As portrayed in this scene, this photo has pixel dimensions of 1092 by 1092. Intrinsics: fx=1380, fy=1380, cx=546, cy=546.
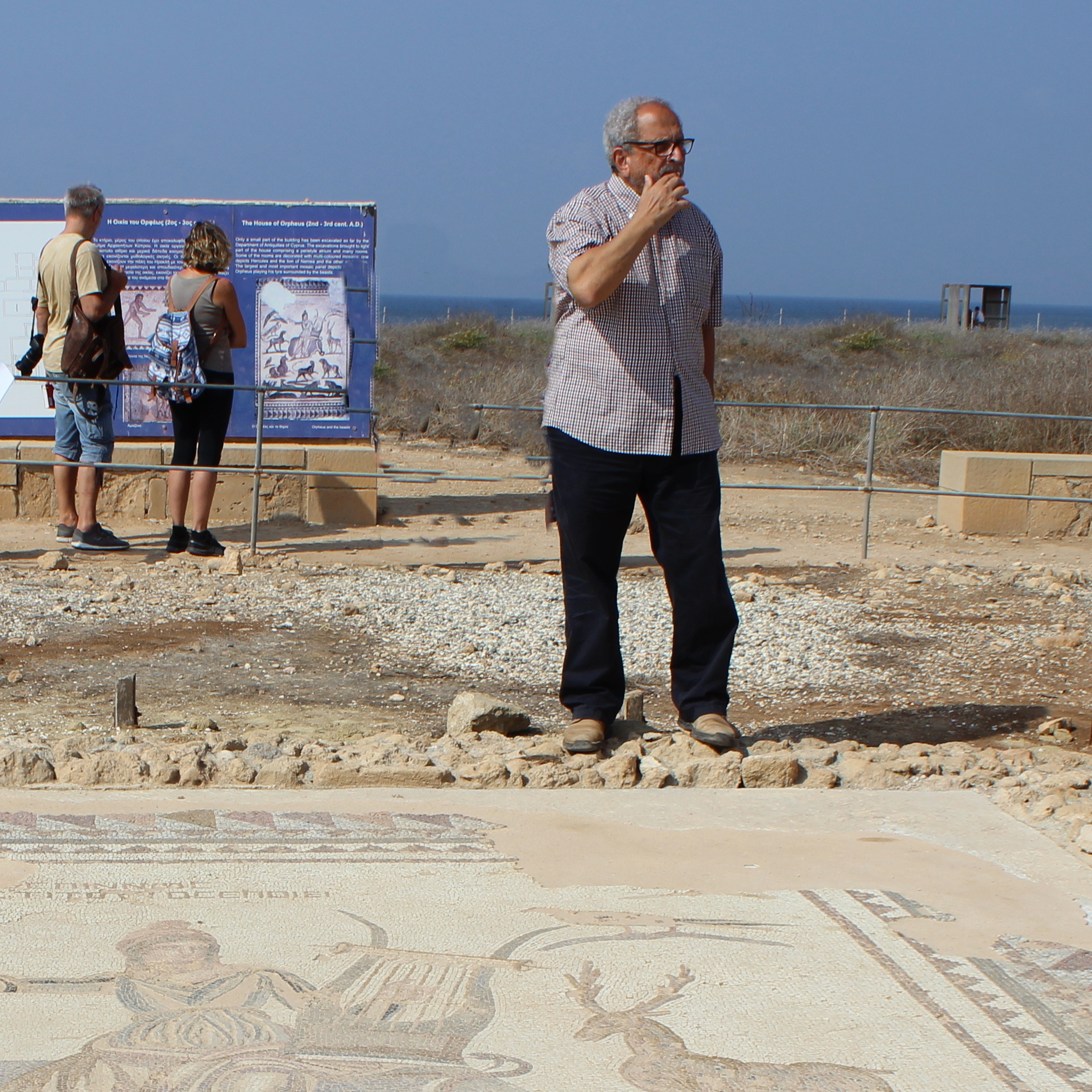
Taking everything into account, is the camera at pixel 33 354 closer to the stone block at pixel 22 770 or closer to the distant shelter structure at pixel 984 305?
the stone block at pixel 22 770

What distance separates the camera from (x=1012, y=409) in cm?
1496

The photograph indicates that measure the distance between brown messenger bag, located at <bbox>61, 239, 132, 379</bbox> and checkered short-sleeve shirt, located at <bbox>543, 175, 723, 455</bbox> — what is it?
4.37 m

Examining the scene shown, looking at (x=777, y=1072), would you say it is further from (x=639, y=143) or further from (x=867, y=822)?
(x=639, y=143)

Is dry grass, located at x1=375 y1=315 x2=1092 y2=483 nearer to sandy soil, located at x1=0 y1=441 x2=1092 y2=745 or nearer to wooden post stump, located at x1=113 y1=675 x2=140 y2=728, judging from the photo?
sandy soil, located at x1=0 y1=441 x2=1092 y2=745

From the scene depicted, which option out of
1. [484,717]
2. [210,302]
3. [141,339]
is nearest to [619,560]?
[484,717]

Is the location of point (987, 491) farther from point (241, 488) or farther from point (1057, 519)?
point (241, 488)

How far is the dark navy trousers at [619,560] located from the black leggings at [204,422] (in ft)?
13.6

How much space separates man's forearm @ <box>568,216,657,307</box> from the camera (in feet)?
11.8

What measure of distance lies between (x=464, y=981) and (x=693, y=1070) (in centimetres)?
47

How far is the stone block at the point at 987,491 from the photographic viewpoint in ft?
32.2

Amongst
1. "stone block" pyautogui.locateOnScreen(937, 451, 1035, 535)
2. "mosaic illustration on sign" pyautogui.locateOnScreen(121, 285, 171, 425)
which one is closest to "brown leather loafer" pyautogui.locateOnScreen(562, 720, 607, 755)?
"mosaic illustration on sign" pyautogui.locateOnScreen(121, 285, 171, 425)

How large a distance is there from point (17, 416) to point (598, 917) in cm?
740

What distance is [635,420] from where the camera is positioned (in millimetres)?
3803

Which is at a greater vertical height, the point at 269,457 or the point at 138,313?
the point at 138,313
